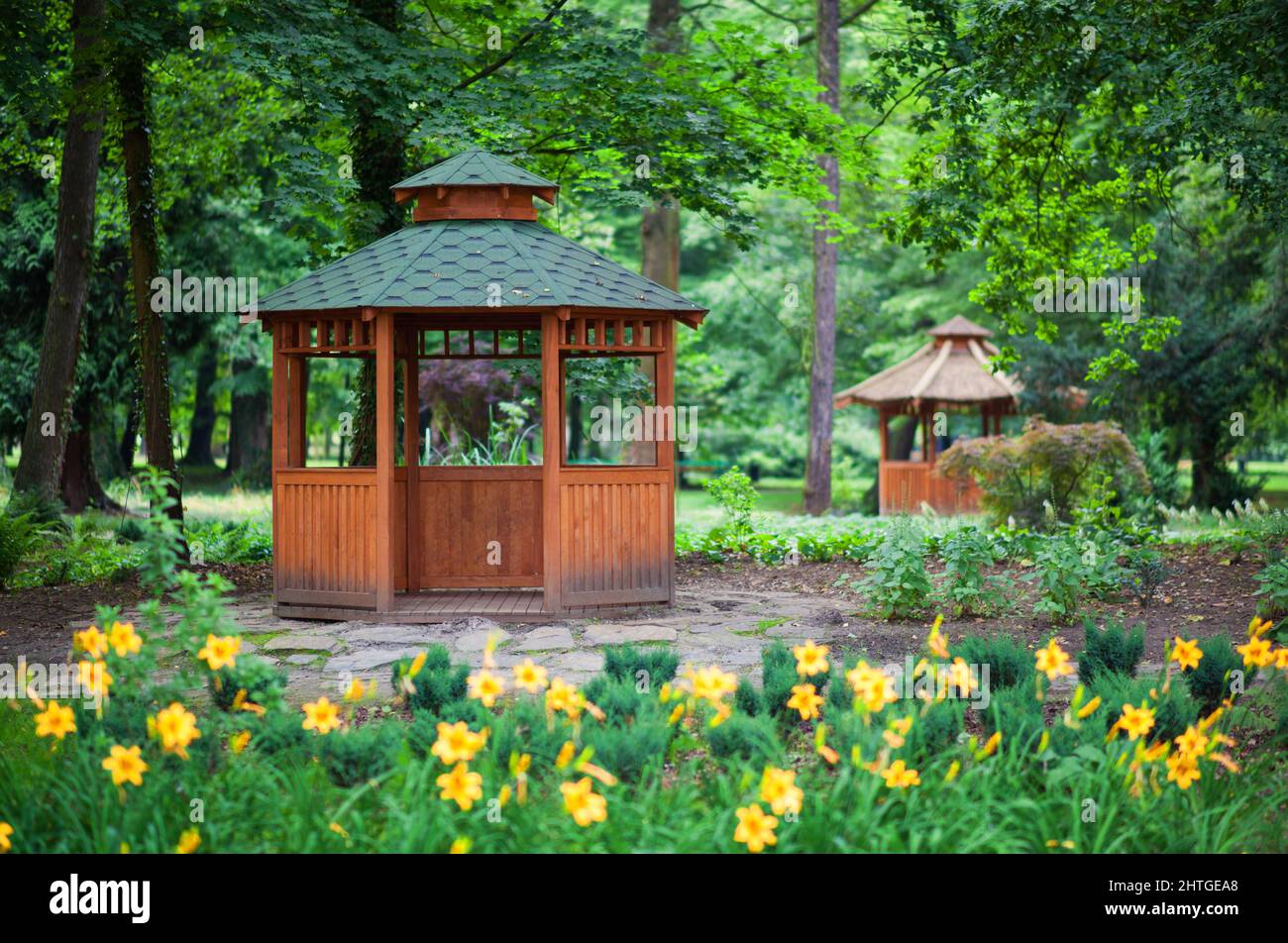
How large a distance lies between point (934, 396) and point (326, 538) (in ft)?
53.2

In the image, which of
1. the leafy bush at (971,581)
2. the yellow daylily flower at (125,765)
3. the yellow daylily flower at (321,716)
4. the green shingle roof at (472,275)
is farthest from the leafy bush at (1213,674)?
the green shingle roof at (472,275)

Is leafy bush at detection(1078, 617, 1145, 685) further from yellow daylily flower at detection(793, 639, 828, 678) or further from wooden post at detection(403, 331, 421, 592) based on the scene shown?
wooden post at detection(403, 331, 421, 592)

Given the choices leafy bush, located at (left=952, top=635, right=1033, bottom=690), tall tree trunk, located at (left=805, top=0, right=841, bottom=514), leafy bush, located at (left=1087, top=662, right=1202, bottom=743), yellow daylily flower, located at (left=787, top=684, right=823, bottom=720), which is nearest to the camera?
yellow daylily flower, located at (left=787, top=684, right=823, bottom=720)

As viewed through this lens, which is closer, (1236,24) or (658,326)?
(1236,24)

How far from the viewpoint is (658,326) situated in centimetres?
987

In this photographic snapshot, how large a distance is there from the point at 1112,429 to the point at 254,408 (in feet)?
66.4

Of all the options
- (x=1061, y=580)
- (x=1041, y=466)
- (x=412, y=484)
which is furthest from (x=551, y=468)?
(x=1041, y=466)

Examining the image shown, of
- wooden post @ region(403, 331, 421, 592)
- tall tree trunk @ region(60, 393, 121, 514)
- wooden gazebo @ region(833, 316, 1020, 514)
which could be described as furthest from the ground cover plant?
wooden gazebo @ region(833, 316, 1020, 514)

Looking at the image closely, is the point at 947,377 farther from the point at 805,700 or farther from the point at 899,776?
the point at 899,776

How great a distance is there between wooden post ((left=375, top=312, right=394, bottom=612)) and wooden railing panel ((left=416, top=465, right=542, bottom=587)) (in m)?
1.52

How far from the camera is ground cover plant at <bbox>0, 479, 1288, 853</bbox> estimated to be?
3.85m

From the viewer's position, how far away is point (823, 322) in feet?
73.4

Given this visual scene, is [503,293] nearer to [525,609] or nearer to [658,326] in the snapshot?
[658,326]
